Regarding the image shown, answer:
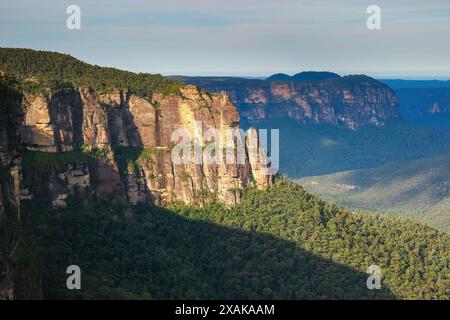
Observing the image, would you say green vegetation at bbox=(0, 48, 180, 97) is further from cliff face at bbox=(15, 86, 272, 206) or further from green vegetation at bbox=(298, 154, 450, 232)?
green vegetation at bbox=(298, 154, 450, 232)

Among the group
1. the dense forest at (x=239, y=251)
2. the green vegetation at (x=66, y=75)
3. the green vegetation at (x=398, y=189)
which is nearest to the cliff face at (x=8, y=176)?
the dense forest at (x=239, y=251)

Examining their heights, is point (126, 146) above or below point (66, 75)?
→ below

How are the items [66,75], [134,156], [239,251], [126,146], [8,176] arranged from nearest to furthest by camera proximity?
1. [8,176]
2. [239,251]
3. [66,75]
4. [134,156]
5. [126,146]

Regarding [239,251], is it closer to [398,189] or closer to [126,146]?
[126,146]

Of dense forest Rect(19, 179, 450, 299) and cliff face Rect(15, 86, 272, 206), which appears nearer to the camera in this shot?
dense forest Rect(19, 179, 450, 299)

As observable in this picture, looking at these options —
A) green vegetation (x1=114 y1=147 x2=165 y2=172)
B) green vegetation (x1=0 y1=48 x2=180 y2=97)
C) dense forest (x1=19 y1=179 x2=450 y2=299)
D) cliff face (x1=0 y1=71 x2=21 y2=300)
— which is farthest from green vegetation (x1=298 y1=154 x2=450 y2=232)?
cliff face (x1=0 y1=71 x2=21 y2=300)

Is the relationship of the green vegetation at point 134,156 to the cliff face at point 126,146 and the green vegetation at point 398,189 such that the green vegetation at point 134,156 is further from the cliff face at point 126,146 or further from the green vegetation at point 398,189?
the green vegetation at point 398,189

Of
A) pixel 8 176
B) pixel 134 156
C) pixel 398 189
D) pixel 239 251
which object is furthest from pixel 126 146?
pixel 398 189
